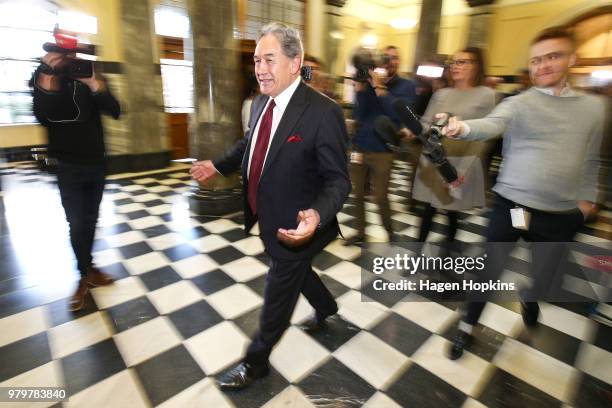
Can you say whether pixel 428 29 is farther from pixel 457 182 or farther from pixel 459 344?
pixel 459 344

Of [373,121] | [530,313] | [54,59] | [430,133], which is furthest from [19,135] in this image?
[530,313]

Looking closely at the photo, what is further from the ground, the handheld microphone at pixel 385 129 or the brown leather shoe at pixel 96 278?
the handheld microphone at pixel 385 129

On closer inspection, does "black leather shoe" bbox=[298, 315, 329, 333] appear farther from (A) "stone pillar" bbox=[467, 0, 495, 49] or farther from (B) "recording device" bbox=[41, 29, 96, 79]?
(A) "stone pillar" bbox=[467, 0, 495, 49]

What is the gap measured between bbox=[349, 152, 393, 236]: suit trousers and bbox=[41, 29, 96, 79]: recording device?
2.18 metres

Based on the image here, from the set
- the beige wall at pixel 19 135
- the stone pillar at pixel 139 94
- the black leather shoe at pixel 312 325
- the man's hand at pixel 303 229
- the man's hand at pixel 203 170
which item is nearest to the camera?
the man's hand at pixel 303 229

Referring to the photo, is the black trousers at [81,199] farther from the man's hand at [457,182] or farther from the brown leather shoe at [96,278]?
the man's hand at [457,182]

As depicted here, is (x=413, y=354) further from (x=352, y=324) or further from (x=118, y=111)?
(x=118, y=111)

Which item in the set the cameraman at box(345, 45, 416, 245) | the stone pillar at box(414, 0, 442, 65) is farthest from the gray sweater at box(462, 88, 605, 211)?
the stone pillar at box(414, 0, 442, 65)

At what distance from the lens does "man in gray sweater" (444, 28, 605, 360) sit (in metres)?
1.54

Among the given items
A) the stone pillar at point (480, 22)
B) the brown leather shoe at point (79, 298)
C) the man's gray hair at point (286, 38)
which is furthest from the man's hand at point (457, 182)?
the stone pillar at point (480, 22)

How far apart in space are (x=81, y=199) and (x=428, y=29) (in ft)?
23.1

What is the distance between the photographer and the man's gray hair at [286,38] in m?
1.36

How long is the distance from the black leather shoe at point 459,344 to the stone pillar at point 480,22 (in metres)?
6.71

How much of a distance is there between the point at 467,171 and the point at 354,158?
102 centimetres
